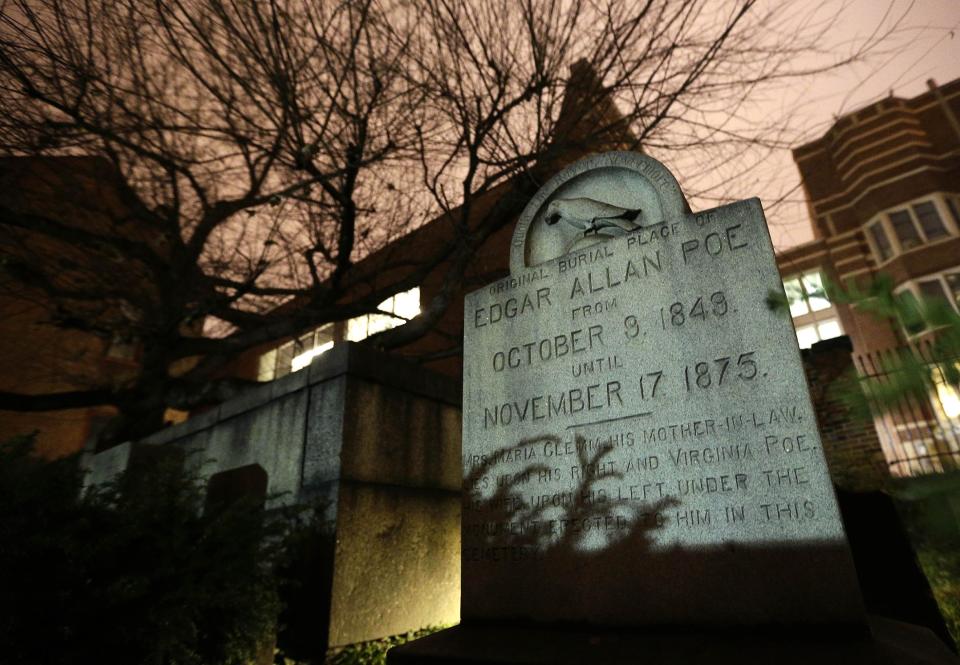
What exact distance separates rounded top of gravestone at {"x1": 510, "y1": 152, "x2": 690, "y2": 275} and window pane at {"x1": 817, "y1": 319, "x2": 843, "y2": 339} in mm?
23663

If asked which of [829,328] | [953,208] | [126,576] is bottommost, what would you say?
[126,576]

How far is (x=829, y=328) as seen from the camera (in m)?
22.9

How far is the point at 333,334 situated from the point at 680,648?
1326cm

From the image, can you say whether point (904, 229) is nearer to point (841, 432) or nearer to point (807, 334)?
point (807, 334)

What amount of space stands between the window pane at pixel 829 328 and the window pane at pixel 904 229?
4.10m

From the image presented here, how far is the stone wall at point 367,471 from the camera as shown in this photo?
13.5ft

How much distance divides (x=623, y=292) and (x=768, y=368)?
0.97m

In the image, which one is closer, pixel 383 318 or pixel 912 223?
pixel 383 318

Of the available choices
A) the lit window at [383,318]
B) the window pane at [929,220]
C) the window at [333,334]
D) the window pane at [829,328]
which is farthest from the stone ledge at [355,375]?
the window pane at [929,220]

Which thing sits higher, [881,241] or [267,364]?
[881,241]

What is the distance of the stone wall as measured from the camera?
13.5 feet

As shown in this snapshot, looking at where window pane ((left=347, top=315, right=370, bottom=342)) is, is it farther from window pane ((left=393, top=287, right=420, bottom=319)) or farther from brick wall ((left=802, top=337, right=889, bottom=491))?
brick wall ((left=802, top=337, right=889, bottom=491))

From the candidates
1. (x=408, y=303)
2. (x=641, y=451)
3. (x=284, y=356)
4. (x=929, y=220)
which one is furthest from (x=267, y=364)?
(x=929, y=220)

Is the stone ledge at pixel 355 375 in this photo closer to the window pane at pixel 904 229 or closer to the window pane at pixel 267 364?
the window pane at pixel 267 364
